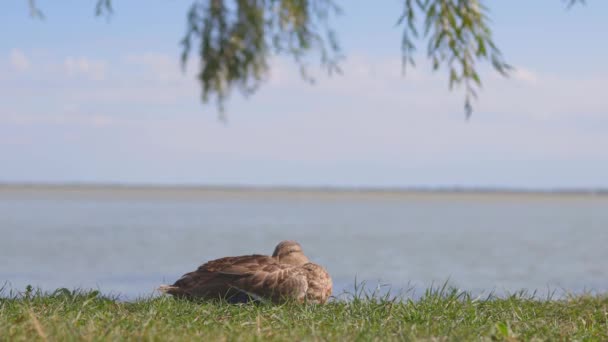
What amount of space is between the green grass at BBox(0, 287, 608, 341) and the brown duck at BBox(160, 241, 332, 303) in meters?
0.15

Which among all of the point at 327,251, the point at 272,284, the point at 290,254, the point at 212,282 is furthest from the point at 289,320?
the point at 327,251

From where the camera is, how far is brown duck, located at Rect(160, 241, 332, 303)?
8.62m

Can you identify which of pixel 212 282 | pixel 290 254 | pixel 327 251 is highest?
pixel 290 254

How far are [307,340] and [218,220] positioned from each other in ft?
99.4

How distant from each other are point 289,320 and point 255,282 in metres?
1.06

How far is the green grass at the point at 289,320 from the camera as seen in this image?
21.8ft

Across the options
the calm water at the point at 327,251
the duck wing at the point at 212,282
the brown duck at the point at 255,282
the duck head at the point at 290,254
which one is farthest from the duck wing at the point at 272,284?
the calm water at the point at 327,251

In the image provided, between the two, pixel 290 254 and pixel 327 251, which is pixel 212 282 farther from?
pixel 327 251

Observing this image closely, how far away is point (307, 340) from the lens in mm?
6559

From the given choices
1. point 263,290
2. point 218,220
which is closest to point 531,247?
point 218,220

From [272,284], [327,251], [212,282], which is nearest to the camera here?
[272,284]

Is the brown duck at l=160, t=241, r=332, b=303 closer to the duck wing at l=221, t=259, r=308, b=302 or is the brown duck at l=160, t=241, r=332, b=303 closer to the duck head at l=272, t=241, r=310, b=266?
the duck wing at l=221, t=259, r=308, b=302

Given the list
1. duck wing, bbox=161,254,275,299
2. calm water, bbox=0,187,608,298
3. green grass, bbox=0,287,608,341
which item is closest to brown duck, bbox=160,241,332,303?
duck wing, bbox=161,254,275,299

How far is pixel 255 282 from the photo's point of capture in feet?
28.3
